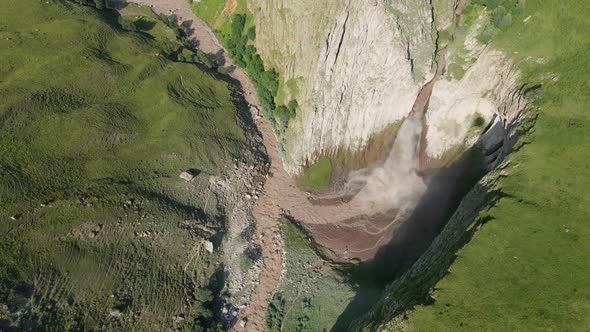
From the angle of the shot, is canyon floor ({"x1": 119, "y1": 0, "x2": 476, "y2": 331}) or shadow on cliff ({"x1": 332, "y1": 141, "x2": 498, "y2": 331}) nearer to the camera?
shadow on cliff ({"x1": 332, "y1": 141, "x2": 498, "y2": 331})

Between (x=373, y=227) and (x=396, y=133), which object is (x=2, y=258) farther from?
(x=396, y=133)

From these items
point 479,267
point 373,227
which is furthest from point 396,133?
point 479,267

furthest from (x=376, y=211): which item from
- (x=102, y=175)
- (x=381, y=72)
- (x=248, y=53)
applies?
(x=102, y=175)

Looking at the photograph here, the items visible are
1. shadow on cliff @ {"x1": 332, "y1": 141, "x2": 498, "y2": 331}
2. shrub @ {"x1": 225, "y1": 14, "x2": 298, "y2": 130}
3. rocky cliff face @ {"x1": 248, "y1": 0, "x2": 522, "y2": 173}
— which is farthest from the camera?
shrub @ {"x1": 225, "y1": 14, "x2": 298, "y2": 130}

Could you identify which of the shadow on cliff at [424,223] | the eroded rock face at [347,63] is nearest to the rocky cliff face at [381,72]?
the eroded rock face at [347,63]

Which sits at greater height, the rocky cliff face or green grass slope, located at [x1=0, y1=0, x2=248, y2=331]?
the rocky cliff face

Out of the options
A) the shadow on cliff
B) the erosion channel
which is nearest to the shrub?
the erosion channel

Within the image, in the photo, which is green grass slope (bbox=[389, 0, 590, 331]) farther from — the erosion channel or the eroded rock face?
the eroded rock face

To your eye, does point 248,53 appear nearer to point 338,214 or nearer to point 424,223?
point 338,214
